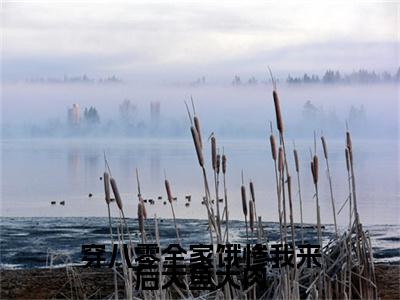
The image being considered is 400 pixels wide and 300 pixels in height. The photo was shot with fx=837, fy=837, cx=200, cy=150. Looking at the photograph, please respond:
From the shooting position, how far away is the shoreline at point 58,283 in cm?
354

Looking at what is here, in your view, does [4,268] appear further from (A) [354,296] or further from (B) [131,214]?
(A) [354,296]

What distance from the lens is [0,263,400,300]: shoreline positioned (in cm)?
354

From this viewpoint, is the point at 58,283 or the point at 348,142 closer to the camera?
the point at 348,142

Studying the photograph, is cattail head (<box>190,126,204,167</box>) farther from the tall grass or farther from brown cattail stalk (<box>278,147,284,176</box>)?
brown cattail stalk (<box>278,147,284,176</box>)

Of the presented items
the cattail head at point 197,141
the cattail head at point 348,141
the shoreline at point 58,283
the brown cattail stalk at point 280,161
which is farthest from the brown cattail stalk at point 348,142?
the shoreline at point 58,283

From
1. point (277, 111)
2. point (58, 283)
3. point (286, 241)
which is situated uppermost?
point (277, 111)

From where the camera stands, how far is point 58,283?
12.3 ft

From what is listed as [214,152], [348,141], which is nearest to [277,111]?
[214,152]

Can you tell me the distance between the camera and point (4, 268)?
3957 millimetres

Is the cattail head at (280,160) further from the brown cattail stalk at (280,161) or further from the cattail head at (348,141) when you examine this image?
the cattail head at (348,141)

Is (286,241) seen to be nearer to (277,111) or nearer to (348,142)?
(348,142)

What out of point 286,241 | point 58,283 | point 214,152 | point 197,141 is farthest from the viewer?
point 58,283

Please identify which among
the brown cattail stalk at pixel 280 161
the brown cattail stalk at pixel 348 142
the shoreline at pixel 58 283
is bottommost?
the shoreline at pixel 58 283

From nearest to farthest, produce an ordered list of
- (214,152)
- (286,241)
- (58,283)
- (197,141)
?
1. (197,141)
2. (214,152)
3. (286,241)
4. (58,283)
